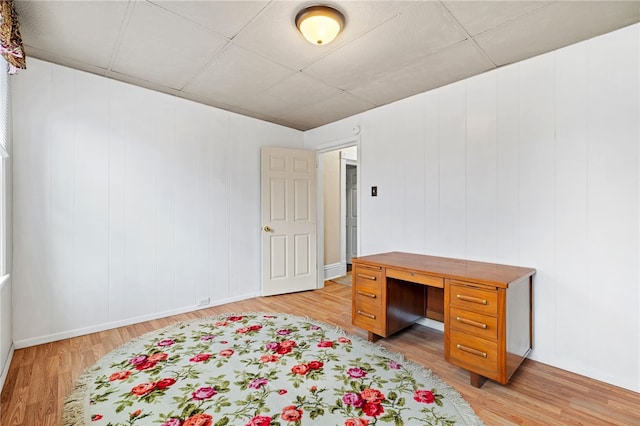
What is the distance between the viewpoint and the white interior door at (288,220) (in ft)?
13.2

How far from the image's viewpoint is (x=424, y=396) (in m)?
1.85

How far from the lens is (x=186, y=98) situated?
132 inches

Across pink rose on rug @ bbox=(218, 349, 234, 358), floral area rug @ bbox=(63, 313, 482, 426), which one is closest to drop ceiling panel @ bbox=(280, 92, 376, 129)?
floral area rug @ bbox=(63, 313, 482, 426)

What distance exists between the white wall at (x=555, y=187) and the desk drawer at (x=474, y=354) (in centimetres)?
74

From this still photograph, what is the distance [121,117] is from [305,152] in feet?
7.21

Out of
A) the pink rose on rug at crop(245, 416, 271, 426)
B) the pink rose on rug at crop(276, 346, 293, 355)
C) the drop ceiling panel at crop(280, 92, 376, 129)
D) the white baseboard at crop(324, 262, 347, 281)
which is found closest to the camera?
the pink rose on rug at crop(245, 416, 271, 426)

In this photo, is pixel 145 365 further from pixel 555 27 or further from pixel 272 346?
pixel 555 27

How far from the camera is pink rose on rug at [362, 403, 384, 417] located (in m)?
1.68

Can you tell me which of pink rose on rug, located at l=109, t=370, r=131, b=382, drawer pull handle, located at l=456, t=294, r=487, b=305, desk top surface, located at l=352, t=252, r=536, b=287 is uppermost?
desk top surface, located at l=352, t=252, r=536, b=287

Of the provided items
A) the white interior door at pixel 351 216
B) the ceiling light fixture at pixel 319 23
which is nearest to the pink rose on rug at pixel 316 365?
the ceiling light fixture at pixel 319 23

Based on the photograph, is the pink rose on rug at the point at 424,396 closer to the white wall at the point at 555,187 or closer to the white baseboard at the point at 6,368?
the white wall at the point at 555,187

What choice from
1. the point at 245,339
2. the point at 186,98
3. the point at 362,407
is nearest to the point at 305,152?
the point at 186,98

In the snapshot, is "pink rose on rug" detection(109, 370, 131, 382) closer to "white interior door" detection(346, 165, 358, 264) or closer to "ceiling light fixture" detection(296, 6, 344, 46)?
"ceiling light fixture" detection(296, 6, 344, 46)

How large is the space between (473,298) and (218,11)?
246 cm
